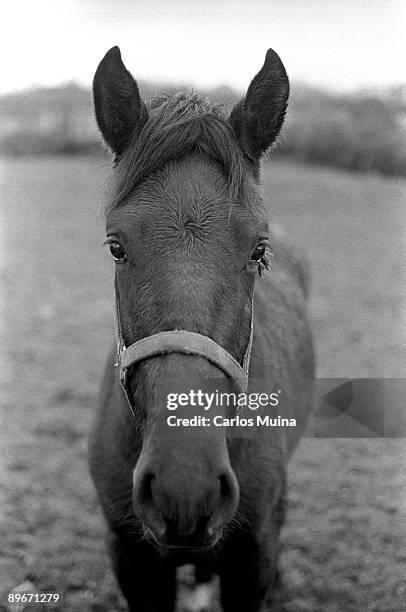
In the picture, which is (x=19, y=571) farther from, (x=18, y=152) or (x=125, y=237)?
(x=18, y=152)

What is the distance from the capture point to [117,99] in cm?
232

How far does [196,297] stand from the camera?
190 centimetres

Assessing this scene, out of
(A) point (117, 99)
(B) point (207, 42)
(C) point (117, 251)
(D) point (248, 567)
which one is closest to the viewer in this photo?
(C) point (117, 251)

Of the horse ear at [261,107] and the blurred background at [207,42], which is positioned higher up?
the blurred background at [207,42]

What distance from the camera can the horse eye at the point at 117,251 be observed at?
2.11m

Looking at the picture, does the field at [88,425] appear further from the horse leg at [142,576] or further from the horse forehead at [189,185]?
the horse leg at [142,576]

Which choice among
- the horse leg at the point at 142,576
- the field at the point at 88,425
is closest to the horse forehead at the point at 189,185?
the field at the point at 88,425

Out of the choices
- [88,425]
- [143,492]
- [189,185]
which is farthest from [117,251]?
[88,425]

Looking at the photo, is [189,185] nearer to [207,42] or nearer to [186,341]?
[186,341]

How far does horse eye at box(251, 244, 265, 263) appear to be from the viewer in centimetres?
216

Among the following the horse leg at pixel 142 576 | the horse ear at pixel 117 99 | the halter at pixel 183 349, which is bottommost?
the horse leg at pixel 142 576

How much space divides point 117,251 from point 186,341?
1.60ft

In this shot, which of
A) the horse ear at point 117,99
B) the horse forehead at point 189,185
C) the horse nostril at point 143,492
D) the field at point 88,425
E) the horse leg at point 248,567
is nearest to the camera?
the horse nostril at point 143,492

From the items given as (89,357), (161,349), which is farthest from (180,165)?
(89,357)
